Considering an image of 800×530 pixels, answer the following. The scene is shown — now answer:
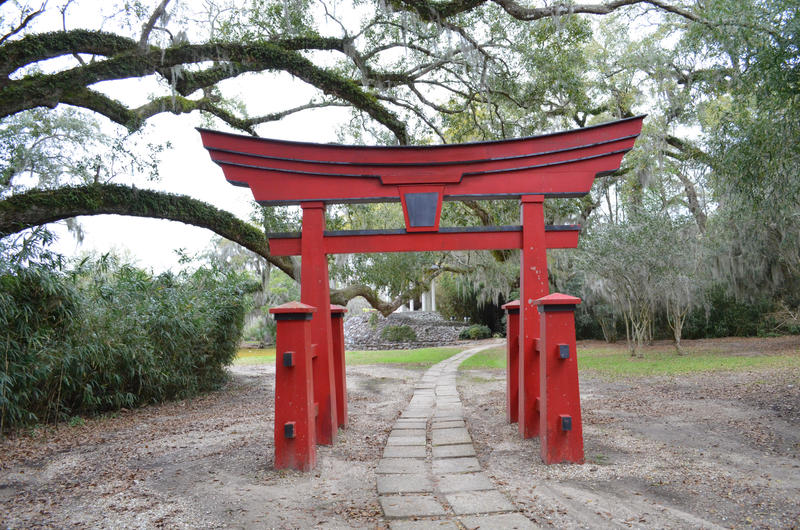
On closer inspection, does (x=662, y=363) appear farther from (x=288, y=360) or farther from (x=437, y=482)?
(x=288, y=360)

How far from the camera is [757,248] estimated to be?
12523mm

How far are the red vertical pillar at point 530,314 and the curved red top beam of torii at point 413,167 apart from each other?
0.43 m

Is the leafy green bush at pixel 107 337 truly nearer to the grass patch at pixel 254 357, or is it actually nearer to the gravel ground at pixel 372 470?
the gravel ground at pixel 372 470

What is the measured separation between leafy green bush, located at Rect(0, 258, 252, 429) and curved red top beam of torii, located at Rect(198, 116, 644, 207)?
2.72 m

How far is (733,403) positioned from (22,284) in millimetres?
8440

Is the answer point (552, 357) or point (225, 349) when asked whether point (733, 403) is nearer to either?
point (552, 357)

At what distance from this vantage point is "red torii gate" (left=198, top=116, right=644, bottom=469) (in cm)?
471

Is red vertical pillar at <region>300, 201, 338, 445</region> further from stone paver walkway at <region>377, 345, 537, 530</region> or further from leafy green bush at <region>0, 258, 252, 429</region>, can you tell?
leafy green bush at <region>0, 258, 252, 429</region>

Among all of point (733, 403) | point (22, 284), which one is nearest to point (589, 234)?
point (733, 403)

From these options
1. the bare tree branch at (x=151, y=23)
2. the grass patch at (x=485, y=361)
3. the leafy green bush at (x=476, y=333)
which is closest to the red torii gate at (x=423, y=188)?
the bare tree branch at (x=151, y=23)

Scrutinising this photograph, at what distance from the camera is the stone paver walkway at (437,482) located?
2801mm

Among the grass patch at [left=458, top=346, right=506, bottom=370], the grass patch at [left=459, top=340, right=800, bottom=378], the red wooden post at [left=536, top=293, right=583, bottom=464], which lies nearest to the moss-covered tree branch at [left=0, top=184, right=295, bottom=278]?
the grass patch at [left=458, top=346, right=506, bottom=370]

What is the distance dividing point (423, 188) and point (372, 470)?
2.65 m

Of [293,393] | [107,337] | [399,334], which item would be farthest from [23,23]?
[399,334]
